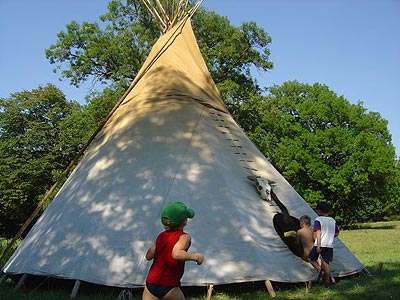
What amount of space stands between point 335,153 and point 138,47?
1655 cm

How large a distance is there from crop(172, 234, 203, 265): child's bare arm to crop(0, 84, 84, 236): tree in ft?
94.2

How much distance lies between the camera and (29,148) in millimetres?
33188

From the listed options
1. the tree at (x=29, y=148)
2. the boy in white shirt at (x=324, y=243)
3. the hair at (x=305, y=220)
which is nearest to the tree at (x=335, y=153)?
the tree at (x=29, y=148)

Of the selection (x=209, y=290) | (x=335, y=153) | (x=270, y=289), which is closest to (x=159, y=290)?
(x=209, y=290)

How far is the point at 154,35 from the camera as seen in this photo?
2561cm

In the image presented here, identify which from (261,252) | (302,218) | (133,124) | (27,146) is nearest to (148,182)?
(133,124)

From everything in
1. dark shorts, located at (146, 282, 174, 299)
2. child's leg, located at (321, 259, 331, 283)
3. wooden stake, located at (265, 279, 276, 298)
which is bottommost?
child's leg, located at (321, 259, 331, 283)

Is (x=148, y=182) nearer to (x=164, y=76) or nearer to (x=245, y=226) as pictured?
(x=245, y=226)

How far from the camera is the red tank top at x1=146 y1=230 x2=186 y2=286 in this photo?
378cm

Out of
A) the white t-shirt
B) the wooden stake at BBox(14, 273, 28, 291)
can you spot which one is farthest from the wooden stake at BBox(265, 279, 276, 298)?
the wooden stake at BBox(14, 273, 28, 291)

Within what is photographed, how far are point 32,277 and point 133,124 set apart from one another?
2956 millimetres

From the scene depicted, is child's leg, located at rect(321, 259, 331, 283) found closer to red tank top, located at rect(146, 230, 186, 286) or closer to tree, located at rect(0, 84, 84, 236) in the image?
red tank top, located at rect(146, 230, 186, 286)

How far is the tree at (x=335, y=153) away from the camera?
106 ft

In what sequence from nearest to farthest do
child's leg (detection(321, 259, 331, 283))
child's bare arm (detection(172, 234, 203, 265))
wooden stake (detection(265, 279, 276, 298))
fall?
child's bare arm (detection(172, 234, 203, 265)), wooden stake (detection(265, 279, 276, 298)), child's leg (detection(321, 259, 331, 283))
